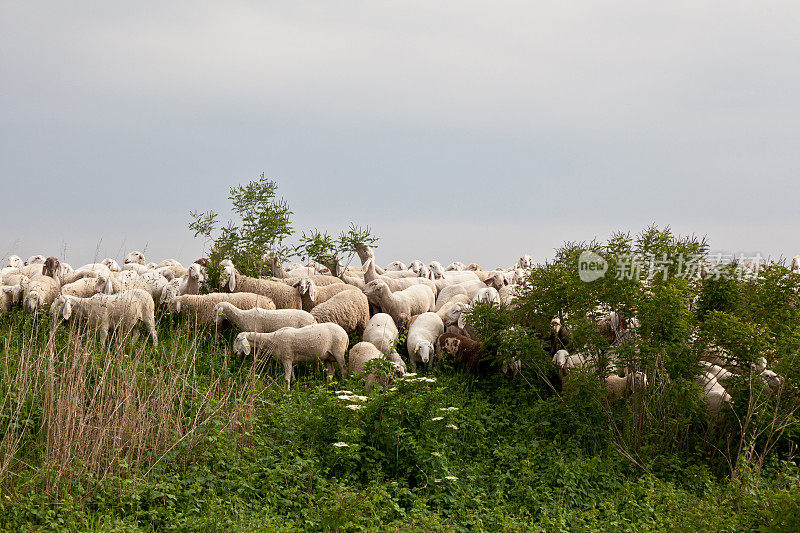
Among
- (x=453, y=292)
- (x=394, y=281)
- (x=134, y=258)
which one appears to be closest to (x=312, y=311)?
(x=394, y=281)

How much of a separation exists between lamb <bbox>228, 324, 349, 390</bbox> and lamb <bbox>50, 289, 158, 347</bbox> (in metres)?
1.59

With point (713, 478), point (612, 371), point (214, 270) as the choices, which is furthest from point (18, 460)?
point (713, 478)

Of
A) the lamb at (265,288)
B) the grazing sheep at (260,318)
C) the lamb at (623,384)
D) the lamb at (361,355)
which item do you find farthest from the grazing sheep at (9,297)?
the lamb at (623,384)

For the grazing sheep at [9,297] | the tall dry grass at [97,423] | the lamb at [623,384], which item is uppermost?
the lamb at [623,384]

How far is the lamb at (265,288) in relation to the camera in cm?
1327

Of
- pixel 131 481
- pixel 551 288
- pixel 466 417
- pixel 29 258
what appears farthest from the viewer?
pixel 29 258

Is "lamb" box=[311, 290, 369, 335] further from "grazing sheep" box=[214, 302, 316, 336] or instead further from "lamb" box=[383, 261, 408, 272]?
"lamb" box=[383, 261, 408, 272]

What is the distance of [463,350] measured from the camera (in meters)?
11.8

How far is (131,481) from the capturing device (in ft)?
23.7

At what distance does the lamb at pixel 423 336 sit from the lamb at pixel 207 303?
2546 mm

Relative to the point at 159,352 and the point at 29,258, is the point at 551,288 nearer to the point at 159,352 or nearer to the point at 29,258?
the point at 159,352

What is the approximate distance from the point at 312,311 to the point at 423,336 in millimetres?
2009

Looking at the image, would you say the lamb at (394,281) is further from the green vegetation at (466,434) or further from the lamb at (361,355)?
the lamb at (361,355)

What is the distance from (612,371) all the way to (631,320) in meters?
0.76
